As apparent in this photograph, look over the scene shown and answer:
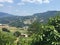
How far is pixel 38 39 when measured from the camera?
53.2 feet

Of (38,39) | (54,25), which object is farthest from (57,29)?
(38,39)

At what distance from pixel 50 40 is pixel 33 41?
4.34ft

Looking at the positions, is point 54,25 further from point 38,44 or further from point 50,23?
point 38,44

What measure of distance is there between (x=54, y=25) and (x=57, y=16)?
0.89m

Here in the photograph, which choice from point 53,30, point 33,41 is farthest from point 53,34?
point 33,41

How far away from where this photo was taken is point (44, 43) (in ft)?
52.7

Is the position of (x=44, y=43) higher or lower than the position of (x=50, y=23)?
lower

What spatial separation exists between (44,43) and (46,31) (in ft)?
2.64

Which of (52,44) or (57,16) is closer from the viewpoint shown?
(52,44)

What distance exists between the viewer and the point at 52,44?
15.6 metres

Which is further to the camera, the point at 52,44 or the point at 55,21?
the point at 55,21

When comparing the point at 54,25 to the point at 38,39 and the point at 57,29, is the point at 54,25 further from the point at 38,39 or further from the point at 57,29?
the point at 38,39

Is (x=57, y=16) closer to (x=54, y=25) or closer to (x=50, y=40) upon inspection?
(x=54, y=25)

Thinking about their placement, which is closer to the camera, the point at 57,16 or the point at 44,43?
the point at 44,43
